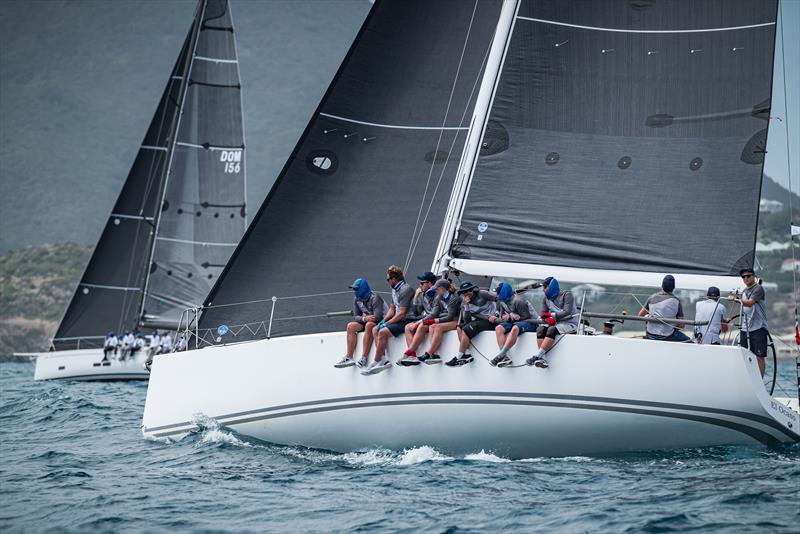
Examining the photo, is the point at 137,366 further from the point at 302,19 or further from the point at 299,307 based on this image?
the point at 302,19

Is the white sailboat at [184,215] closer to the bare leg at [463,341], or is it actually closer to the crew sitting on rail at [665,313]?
the bare leg at [463,341]

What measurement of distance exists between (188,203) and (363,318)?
60.1ft

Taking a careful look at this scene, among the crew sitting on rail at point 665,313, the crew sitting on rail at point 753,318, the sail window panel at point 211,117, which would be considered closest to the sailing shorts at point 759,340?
the crew sitting on rail at point 753,318

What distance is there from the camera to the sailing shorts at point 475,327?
32.2 feet

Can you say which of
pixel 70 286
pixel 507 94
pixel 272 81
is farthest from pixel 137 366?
pixel 272 81

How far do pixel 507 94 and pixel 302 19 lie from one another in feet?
506

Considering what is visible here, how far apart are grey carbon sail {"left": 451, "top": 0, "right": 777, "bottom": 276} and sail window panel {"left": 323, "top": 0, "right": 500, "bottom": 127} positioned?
124cm

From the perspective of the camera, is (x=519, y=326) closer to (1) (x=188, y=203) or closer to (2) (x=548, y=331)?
(2) (x=548, y=331)

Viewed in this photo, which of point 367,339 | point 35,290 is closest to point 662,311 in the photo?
point 367,339

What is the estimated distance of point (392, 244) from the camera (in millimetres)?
11672

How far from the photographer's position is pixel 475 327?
9859mm

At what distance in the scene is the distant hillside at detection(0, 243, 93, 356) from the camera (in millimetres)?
67812

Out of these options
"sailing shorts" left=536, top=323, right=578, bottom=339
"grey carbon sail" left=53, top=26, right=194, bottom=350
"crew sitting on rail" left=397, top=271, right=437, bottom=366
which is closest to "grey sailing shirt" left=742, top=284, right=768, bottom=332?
"sailing shorts" left=536, top=323, right=578, bottom=339

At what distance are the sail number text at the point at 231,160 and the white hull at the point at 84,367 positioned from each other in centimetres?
578
